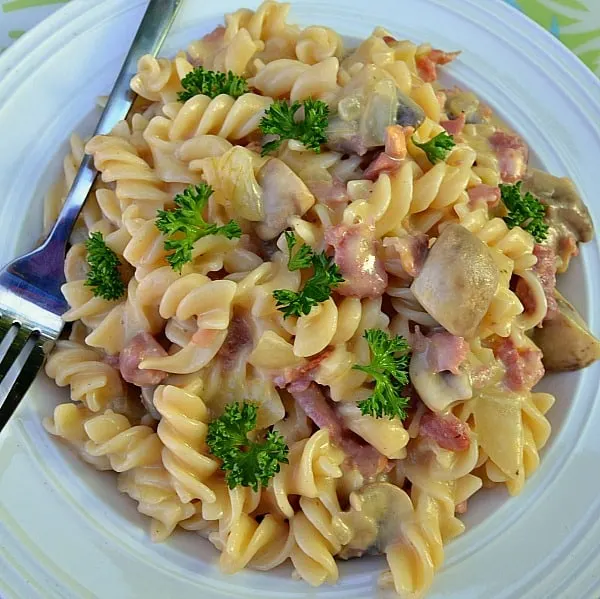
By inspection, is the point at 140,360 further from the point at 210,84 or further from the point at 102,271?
the point at 210,84

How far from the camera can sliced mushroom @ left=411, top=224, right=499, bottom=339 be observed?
93.8 inches

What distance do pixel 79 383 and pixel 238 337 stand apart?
2.01 feet

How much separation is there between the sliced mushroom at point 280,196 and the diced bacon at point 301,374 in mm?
500

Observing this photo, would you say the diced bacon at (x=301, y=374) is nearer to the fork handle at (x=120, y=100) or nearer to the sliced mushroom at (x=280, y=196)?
the sliced mushroom at (x=280, y=196)

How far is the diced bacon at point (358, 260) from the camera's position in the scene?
95.3 inches

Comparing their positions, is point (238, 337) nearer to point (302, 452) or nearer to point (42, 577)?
point (302, 452)

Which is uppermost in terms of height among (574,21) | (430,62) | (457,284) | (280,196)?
(574,21)

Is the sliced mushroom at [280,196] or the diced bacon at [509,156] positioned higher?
the diced bacon at [509,156]

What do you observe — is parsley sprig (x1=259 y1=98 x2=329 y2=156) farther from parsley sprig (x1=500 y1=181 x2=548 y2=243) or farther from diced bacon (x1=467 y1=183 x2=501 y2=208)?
parsley sprig (x1=500 y1=181 x2=548 y2=243)

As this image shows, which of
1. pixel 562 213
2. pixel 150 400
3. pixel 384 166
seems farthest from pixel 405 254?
pixel 150 400

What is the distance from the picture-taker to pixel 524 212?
2.88 meters

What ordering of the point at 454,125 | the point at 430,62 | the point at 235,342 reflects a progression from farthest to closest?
1. the point at 430,62
2. the point at 454,125
3. the point at 235,342

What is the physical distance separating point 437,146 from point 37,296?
5.46 ft

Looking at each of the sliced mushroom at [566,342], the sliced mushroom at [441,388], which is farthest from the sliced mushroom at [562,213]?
the sliced mushroom at [441,388]
